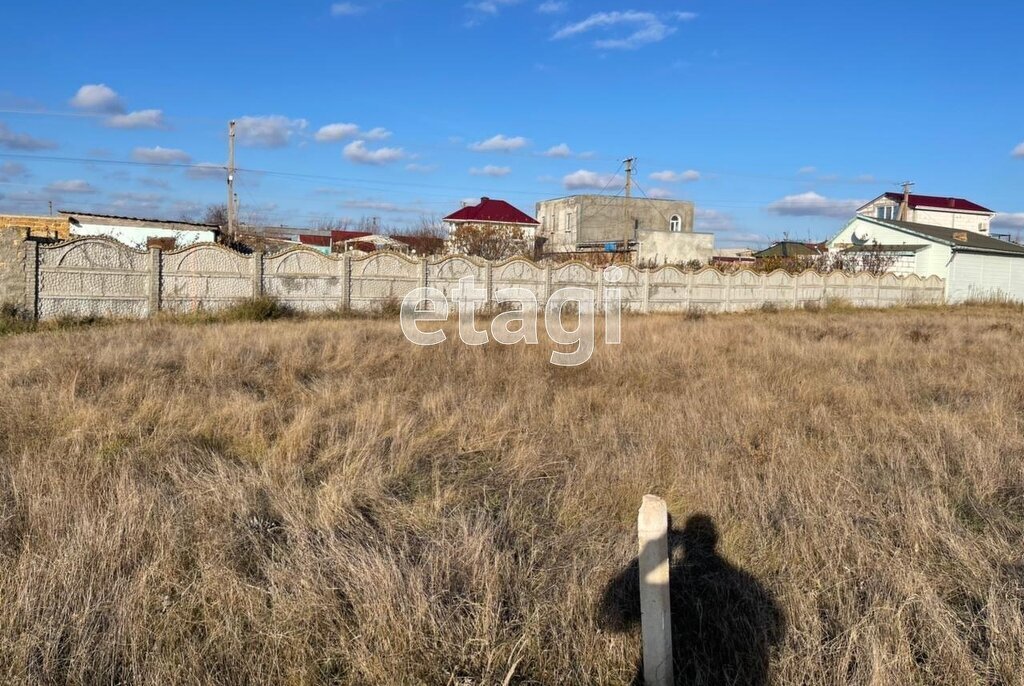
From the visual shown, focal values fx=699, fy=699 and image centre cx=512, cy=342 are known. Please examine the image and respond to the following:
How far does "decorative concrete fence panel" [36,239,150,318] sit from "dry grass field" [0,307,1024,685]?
7.48m

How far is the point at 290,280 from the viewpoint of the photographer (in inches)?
650

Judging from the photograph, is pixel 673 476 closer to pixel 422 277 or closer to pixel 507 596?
pixel 507 596

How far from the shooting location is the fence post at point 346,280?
56.2 ft

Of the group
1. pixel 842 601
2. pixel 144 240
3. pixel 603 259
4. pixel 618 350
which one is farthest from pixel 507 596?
pixel 603 259

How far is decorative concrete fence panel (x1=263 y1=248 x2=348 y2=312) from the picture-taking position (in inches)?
640

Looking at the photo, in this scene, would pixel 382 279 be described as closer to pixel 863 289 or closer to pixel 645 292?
pixel 645 292

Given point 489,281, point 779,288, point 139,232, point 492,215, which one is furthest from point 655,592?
point 492,215

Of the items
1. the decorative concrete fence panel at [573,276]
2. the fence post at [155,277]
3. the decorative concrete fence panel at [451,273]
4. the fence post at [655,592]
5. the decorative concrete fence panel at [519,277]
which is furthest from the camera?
the decorative concrete fence panel at [573,276]

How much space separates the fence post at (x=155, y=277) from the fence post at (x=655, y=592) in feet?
48.3

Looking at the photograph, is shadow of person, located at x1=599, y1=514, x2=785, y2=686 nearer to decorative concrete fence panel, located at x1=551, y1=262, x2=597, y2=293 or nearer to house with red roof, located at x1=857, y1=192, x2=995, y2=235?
decorative concrete fence panel, located at x1=551, y1=262, x2=597, y2=293

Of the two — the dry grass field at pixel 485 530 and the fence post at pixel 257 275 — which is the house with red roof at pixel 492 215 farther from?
the dry grass field at pixel 485 530

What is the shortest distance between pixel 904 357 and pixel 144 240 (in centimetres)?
2109

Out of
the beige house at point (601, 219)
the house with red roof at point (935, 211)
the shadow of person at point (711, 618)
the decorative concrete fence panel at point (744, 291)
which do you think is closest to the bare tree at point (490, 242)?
the decorative concrete fence panel at point (744, 291)
